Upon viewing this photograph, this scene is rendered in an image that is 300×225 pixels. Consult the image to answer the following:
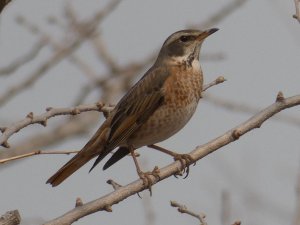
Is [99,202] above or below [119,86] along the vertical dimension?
below

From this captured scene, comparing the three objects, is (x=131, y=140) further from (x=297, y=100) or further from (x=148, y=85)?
(x=297, y=100)

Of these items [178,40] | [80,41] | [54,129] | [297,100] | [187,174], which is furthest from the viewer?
[54,129]

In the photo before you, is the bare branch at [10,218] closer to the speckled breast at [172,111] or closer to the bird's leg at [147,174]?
the bird's leg at [147,174]

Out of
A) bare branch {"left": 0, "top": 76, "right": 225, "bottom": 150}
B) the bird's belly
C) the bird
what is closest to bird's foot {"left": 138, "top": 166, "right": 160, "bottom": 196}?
the bird

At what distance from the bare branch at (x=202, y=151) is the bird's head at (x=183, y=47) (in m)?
2.16

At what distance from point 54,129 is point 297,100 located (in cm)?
697

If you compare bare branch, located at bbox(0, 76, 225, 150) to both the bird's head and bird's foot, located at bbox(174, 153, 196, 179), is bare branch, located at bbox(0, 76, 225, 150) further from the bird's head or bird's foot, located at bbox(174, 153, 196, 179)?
the bird's head

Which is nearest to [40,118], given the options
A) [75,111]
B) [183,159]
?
[75,111]

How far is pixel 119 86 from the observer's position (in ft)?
43.7

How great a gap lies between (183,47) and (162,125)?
1193mm

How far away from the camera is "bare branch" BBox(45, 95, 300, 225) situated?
564 centimetres

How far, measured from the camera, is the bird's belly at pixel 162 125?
316 inches

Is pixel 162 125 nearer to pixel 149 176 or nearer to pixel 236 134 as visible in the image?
pixel 149 176

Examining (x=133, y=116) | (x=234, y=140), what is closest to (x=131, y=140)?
(x=133, y=116)
